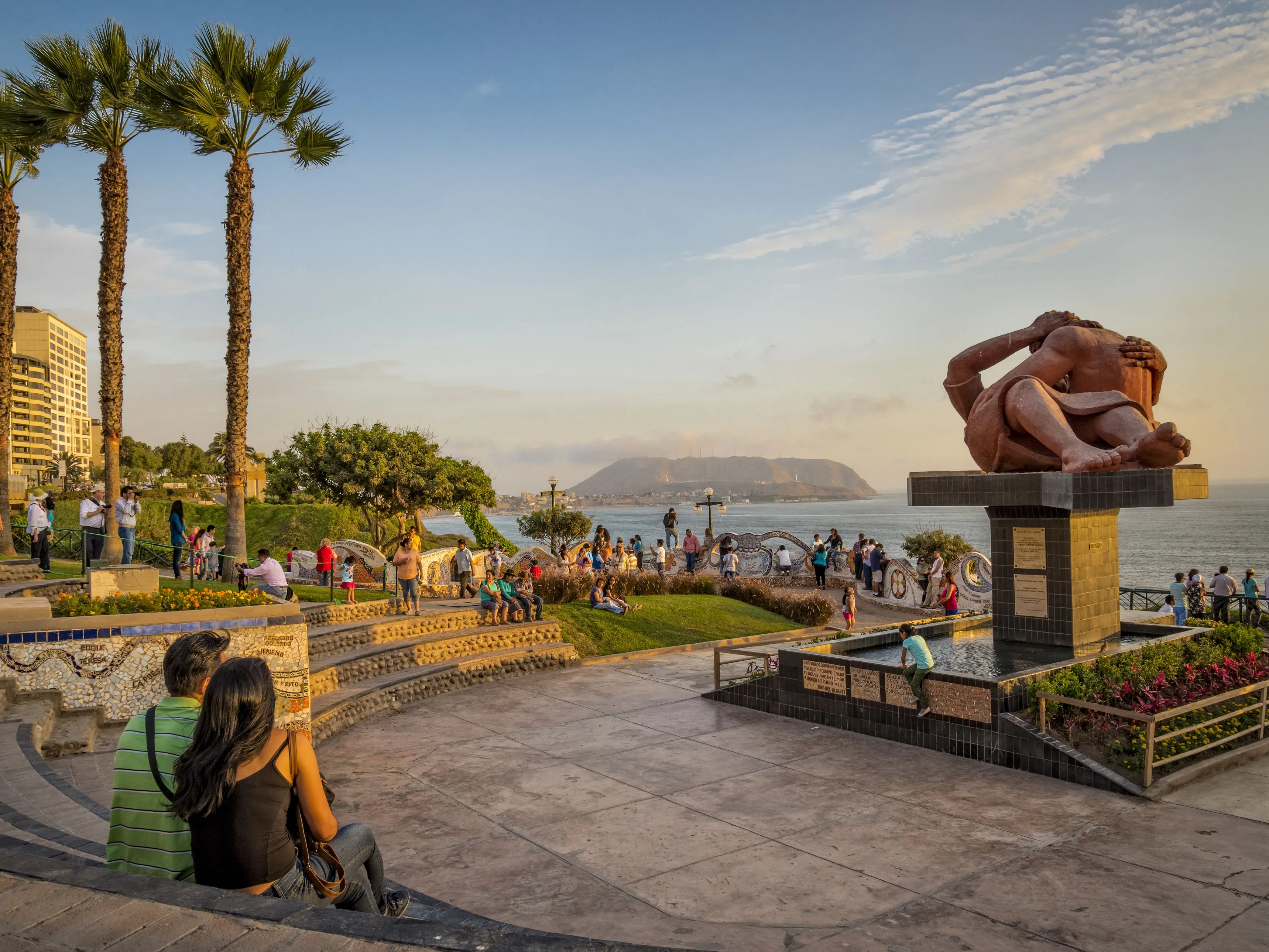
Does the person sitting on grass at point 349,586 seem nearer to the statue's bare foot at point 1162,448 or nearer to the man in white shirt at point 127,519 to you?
the man in white shirt at point 127,519

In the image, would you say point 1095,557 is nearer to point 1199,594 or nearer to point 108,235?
point 1199,594

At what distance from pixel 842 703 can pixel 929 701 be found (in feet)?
4.49

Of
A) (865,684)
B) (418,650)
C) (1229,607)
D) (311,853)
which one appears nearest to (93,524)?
(418,650)

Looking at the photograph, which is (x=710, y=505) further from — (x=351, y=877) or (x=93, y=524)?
(x=351, y=877)

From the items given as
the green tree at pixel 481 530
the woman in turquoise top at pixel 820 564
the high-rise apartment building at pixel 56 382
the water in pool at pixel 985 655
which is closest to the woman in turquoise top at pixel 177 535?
the water in pool at pixel 985 655

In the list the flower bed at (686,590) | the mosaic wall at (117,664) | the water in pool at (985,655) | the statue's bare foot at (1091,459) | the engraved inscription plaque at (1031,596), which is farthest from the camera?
the flower bed at (686,590)

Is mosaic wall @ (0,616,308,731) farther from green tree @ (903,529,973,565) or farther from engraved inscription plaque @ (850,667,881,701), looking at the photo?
green tree @ (903,529,973,565)

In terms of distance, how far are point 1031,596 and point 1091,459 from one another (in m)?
2.39

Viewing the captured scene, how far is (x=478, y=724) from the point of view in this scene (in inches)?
487

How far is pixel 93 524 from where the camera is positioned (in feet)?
58.7

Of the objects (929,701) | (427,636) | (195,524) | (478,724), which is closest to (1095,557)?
(929,701)

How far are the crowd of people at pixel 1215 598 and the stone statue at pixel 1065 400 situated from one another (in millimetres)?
6606

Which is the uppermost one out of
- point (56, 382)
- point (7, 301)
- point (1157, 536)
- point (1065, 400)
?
point (56, 382)

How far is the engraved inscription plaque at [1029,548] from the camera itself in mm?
13305
